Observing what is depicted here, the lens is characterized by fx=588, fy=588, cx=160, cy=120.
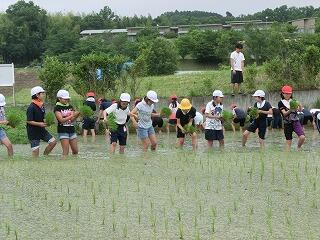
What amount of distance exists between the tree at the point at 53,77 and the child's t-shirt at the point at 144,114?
28.0ft

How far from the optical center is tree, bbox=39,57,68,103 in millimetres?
19844

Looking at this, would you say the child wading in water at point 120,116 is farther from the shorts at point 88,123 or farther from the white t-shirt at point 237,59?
the white t-shirt at point 237,59

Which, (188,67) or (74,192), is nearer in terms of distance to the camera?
(74,192)

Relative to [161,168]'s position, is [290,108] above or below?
above

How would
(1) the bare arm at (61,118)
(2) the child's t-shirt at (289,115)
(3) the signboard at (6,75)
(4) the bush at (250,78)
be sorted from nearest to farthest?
(1) the bare arm at (61,118)
(2) the child's t-shirt at (289,115)
(4) the bush at (250,78)
(3) the signboard at (6,75)

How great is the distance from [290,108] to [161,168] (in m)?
3.74

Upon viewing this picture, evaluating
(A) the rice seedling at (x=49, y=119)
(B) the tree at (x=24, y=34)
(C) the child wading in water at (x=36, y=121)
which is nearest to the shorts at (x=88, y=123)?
(A) the rice seedling at (x=49, y=119)

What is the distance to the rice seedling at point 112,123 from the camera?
1155 cm

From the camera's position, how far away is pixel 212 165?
31.9ft

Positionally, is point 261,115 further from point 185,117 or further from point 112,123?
point 112,123

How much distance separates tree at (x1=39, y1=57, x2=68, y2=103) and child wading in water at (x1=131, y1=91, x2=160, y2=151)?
8422mm

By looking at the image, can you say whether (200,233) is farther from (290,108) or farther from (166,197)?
(290,108)

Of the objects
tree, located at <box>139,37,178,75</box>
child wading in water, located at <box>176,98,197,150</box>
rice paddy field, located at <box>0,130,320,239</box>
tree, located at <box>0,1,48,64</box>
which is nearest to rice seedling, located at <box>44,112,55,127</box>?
rice paddy field, located at <box>0,130,320,239</box>

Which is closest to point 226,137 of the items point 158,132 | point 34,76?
point 158,132
